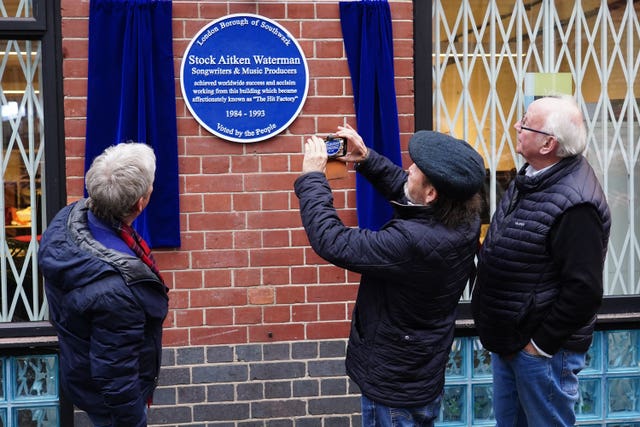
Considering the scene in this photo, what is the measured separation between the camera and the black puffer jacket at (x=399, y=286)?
10.0ft

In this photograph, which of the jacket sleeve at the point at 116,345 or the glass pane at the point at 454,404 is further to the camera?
the glass pane at the point at 454,404

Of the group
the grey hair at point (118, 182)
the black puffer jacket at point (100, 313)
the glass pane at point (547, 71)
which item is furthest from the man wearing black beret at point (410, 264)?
the glass pane at point (547, 71)

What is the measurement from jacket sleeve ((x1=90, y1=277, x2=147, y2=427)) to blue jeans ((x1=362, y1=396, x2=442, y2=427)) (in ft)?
3.14

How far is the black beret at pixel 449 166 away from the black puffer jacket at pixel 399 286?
0.14m

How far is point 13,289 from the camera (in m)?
4.57

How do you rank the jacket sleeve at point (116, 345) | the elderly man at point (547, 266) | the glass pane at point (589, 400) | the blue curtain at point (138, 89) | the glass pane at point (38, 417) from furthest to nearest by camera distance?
the glass pane at point (589, 400) → the glass pane at point (38, 417) → the blue curtain at point (138, 89) → the elderly man at point (547, 266) → the jacket sleeve at point (116, 345)

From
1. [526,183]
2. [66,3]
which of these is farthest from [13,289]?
[526,183]

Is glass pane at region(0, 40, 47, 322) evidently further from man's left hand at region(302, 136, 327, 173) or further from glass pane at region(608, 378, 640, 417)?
glass pane at region(608, 378, 640, 417)

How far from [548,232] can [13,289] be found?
3002 millimetres

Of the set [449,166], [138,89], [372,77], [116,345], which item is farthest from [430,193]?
[138,89]

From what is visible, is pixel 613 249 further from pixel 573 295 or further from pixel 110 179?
pixel 110 179

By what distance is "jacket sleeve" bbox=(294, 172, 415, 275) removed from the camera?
304 cm

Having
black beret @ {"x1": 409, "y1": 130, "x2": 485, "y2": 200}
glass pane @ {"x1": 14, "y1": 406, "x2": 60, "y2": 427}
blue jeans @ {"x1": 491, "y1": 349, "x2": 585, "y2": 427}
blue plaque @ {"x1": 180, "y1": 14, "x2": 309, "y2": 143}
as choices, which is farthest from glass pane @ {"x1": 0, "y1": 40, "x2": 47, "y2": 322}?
blue jeans @ {"x1": 491, "y1": 349, "x2": 585, "y2": 427}

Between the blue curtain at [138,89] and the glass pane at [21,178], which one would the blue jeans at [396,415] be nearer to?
the blue curtain at [138,89]
